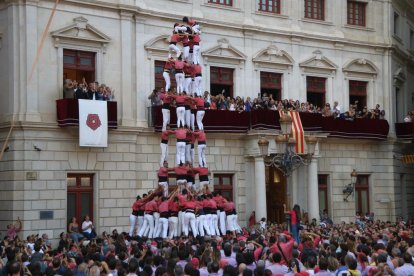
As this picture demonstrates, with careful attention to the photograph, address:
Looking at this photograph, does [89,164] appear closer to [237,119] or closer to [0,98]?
[0,98]

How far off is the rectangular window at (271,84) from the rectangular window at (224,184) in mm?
5579

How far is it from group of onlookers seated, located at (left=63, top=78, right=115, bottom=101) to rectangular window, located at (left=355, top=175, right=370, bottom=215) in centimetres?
1799

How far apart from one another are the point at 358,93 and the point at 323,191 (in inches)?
269

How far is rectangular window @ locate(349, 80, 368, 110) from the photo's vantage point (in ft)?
149

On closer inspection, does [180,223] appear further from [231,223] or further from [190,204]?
[231,223]

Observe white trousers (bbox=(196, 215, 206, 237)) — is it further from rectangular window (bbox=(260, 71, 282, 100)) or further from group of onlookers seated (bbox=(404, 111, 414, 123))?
group of onlookers seated (bbox=(404, 111, 414, 123))

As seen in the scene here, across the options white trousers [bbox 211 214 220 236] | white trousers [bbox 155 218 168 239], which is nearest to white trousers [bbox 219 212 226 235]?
white trousers [bbox 211 214 220 236]

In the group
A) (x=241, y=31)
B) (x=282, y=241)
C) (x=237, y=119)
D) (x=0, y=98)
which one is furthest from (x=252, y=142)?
(x=282, y=241)

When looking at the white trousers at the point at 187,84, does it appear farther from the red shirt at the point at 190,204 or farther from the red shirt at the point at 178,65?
the red shirt at the point at 190,204

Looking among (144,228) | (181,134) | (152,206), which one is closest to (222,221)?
(152,206)

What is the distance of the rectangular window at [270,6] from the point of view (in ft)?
138

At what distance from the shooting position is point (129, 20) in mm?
36312

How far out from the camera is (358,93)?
149ft

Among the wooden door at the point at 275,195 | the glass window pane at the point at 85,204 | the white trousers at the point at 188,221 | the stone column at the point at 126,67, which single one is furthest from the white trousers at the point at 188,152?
the wooden door at the point at 275,195
